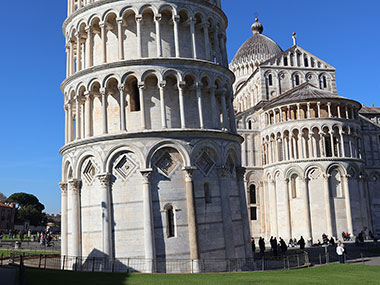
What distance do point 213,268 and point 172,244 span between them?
2582mm

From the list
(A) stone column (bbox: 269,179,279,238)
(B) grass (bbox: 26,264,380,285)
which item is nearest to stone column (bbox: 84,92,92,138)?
(B) grass (bbox: 26,264,380,285)

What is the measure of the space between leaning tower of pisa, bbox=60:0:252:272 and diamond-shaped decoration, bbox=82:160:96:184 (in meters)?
0.06

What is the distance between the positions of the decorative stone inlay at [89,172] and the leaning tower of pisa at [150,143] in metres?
0.06

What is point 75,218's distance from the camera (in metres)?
23.8

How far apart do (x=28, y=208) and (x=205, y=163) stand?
77.4m

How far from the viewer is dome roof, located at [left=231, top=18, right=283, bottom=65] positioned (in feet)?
215

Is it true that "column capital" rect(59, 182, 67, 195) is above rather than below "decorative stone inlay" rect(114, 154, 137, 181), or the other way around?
below

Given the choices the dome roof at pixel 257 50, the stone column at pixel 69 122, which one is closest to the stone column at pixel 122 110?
the stone column at pixel 69 122

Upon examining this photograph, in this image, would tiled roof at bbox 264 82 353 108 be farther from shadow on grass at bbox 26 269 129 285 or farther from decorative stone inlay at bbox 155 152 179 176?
shadow on grass at bbox 26 269 129 285

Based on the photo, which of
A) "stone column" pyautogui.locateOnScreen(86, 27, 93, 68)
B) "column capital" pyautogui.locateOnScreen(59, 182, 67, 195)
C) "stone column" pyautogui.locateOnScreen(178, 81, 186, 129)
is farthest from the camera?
"column capital" pyautogui.locateOnScreen(59, 182, 67, 195)

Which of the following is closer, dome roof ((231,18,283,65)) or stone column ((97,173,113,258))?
stone column ((97,173,113,258))

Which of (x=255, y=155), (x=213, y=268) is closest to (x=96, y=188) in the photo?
(x=213, y=268)

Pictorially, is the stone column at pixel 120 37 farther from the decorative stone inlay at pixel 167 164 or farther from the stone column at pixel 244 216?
the stone column at pixel 244 216

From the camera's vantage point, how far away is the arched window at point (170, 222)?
21891mm
